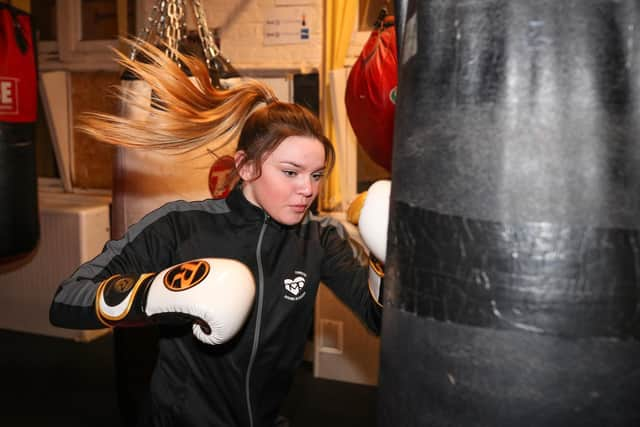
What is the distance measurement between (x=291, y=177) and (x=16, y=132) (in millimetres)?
1769

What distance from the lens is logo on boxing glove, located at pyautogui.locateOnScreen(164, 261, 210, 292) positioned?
41.2 inches

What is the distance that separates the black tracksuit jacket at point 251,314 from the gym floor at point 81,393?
4.14ft

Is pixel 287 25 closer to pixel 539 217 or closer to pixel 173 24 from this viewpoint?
pixel 173 24

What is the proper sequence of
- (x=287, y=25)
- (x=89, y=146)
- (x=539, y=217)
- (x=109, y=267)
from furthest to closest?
(x=89, y=146) < (x=287, y=25) < (x=109, y=267) < (x=539, y=217)

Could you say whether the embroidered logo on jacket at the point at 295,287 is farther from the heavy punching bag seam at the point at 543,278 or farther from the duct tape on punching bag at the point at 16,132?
the duct tape on punching bag at the point at 16,132

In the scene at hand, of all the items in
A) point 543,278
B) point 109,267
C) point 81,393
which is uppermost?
point 543,278

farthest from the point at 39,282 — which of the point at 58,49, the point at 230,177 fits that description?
the point at 230,177

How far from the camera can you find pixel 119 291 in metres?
1.14

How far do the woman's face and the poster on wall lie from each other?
1892 millimetres

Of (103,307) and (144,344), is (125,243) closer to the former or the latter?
(103,307)

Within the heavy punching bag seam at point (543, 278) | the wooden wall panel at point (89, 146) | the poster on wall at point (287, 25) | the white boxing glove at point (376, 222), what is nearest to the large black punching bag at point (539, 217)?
the heavy punching bag seam at point (543, 278)

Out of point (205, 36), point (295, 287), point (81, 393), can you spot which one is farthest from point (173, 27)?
point (81, 393)

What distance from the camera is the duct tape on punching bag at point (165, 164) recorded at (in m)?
1.94

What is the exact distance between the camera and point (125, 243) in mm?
1317
